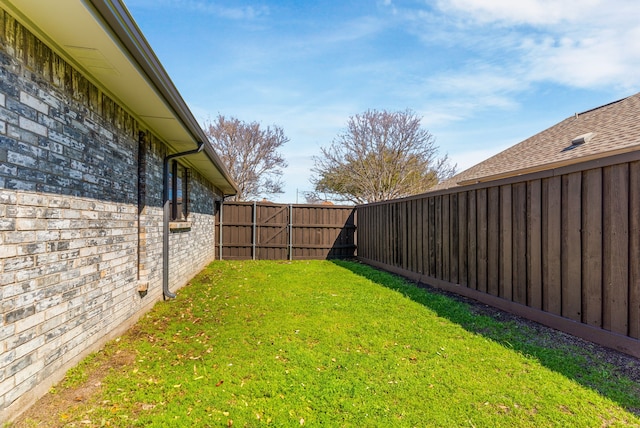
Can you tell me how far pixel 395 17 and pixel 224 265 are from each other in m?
7.75

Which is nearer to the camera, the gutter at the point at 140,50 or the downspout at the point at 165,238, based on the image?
the gutter at the point at 140,50

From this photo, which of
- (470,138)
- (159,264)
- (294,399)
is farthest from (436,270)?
(470,138)

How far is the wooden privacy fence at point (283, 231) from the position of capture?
33.5ft

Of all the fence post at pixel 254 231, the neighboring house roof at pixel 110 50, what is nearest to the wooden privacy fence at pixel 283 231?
the fence post at pixel 254 231

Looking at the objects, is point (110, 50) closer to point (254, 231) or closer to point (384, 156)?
point (254, 231)

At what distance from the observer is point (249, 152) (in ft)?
68.8

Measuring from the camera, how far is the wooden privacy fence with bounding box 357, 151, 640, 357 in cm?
284

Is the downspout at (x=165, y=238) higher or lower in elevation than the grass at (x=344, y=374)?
higher

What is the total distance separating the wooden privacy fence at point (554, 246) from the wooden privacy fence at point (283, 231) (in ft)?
15.7

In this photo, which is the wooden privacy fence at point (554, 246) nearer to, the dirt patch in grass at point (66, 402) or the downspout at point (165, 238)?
the dirt patch in grass at point (66, 402)

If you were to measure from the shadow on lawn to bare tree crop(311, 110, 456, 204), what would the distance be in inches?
504

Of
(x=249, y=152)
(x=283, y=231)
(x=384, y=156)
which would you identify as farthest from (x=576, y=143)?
(x=249, y=152)

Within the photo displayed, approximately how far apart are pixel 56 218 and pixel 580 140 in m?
8.59

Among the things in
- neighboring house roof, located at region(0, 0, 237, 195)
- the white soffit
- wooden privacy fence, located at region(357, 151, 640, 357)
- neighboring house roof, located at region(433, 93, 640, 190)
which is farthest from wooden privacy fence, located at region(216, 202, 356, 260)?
the white soffit
